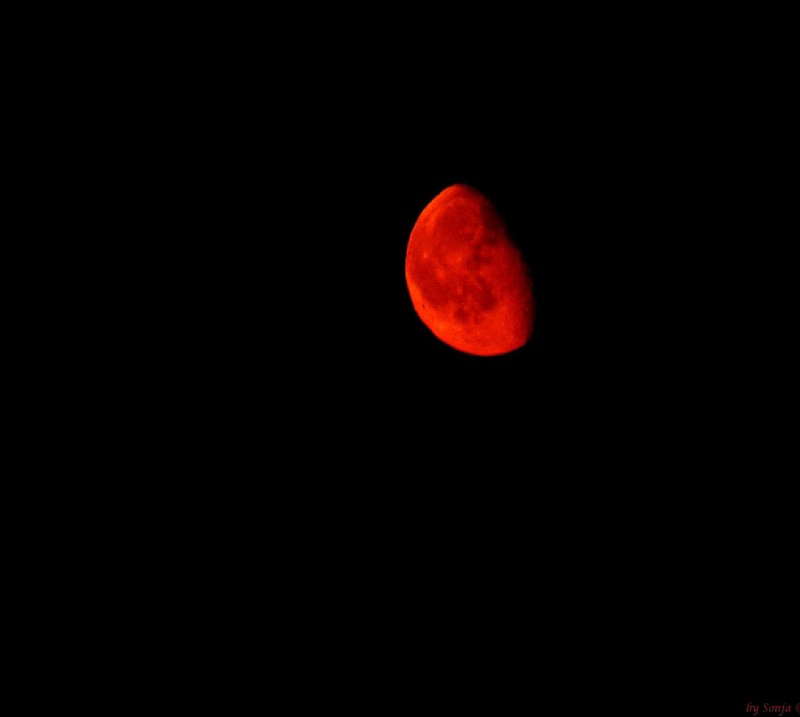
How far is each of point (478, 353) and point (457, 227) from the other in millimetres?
519

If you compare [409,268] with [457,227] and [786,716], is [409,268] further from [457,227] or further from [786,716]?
[786,716]

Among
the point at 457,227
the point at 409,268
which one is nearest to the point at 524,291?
the point at 457,227

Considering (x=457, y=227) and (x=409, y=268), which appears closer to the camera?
(x=457, y=227)

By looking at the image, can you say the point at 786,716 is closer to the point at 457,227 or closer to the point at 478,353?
the point at 478,353

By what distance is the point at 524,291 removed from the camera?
1.52m

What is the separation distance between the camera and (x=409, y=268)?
1795 mm

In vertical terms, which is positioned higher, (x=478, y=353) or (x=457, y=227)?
(x=457, y=227)

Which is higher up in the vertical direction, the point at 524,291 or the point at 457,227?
the point at 457,227

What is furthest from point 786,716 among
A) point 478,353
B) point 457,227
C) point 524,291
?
point 457,227

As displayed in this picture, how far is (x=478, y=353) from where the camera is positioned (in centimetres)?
178

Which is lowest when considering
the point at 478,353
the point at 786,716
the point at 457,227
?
the point at 786,716

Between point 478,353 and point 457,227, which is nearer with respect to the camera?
point 457,227

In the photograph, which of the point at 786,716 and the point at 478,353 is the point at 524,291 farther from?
the point at 786,716

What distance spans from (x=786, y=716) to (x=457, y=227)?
8.24 feet
